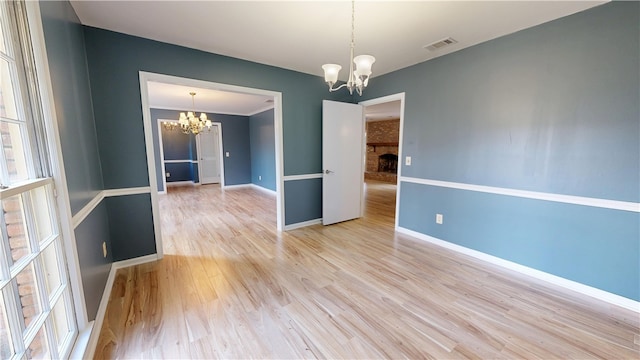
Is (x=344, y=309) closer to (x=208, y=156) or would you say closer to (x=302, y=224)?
(x=302, y=224)

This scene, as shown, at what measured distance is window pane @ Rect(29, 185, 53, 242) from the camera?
120cm

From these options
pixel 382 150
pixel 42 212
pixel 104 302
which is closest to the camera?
pixel 42 212

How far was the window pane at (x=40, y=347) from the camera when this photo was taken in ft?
3.50

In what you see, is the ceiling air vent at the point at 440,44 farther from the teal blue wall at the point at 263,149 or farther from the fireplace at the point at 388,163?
the fireplace at the point at 388,163

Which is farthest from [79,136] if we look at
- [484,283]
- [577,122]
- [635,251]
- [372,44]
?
[635,251]

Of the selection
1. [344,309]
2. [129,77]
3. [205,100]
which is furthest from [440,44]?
[205,100]

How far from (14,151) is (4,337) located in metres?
0.79

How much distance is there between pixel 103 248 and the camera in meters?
2.15

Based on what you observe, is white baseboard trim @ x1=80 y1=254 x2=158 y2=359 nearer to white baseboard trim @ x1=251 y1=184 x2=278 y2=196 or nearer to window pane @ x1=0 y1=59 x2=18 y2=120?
window pane @ x1=0 y1=59 x2=18 y2=120

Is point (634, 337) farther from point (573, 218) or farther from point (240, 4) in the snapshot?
point (240, 4)

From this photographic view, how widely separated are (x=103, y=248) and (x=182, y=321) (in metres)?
1.09

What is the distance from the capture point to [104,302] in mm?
1892

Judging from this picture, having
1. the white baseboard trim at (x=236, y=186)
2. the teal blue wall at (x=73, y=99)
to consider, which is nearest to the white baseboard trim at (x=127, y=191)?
the teal blue wall at (x=73, y=99)

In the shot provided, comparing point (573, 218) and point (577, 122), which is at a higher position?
point (577, 122)
